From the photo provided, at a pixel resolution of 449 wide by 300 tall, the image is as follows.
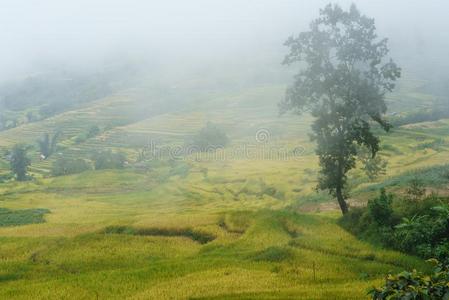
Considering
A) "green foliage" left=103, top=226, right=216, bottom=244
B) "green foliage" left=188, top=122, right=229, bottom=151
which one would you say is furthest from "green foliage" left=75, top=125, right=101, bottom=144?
"green foliage" left=103, top=226, right=216, bottom=244

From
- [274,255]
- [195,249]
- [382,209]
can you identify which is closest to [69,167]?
[195,249]

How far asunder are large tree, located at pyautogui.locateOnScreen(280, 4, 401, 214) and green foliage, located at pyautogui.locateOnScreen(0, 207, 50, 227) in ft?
85.1

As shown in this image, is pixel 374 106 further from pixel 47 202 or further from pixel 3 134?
pixel 3 134

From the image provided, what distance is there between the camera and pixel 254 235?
28312 millimetres

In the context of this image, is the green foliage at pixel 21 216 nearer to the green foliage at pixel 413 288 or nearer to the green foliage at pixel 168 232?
the green foliage at pixel 168 232

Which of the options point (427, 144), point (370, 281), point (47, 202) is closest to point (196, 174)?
point (47, 202)

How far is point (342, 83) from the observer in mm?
29750

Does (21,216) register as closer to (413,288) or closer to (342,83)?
(342,83)

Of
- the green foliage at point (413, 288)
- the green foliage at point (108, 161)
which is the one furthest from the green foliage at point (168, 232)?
the green foliage at point (108, 161)

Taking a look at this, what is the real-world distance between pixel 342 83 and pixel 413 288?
23.4m

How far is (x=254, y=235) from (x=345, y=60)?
11.7 m

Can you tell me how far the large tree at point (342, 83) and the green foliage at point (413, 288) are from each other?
22.3 metres

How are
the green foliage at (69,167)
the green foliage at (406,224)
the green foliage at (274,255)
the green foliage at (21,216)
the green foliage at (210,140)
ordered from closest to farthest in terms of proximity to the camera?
the green foliage at (406,224), the green foliage at (274,255), the green foliage at (21,216), the green foliage at (69,167), the green foliage at (210,140)

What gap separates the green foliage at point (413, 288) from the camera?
7.43 metres
